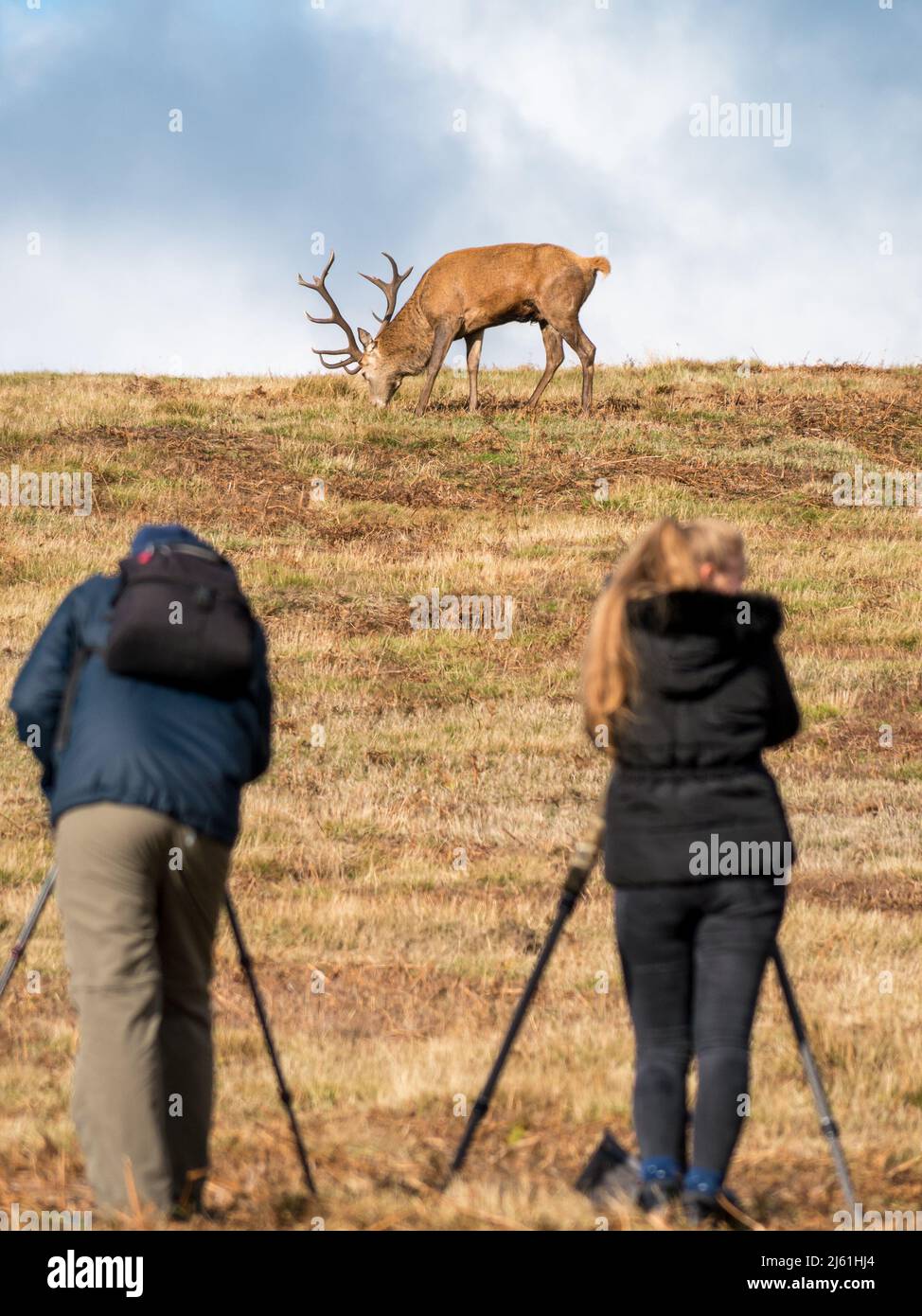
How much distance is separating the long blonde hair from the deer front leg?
2265 centimetres

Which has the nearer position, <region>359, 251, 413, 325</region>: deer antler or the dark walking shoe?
the dark walking shoe

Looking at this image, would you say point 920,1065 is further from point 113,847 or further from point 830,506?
point 830,506

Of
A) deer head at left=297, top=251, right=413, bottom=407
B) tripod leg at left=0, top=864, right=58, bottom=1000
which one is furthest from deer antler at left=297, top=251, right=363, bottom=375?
tripod leg at left=0, top=864, right=58, bottom=1000

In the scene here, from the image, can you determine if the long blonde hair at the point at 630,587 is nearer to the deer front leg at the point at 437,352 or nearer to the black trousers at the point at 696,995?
the black trousers at the point at 696,995

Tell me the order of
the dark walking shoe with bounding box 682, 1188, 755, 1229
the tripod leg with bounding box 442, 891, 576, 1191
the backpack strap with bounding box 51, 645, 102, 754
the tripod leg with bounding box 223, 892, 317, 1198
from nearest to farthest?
the dark walking shoe with bounding box 682, 1188, 755, 1229, the backpack strap with bounding box 51, 645, 102, 754, the tripod leg with bounding box 442, 891, 576, 1191, the tripod leg with bounding box 223, 892, 317, 1198

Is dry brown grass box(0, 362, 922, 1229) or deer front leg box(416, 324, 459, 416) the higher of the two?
deer front leg box(416, 324, 459, 416)

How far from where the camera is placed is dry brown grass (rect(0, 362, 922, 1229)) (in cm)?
534

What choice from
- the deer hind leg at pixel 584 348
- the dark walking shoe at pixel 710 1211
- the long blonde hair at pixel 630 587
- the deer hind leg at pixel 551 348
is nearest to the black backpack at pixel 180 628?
the long blonde hair at pixel 630 587

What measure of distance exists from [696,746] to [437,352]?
77.0 feet

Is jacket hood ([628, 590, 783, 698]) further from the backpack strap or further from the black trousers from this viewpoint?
the backpack strap

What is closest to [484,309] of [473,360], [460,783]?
[473,360]

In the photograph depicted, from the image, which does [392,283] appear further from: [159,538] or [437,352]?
[159,538]
